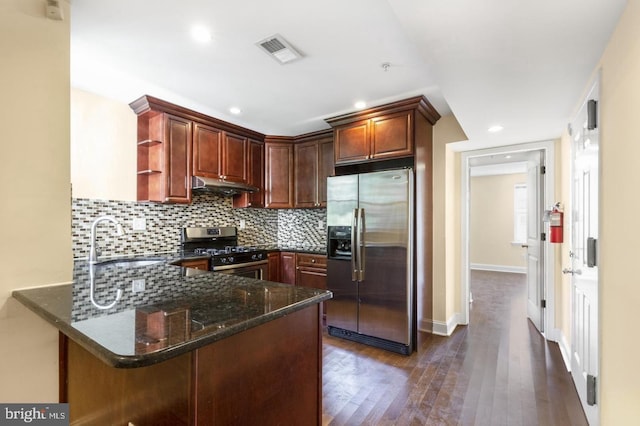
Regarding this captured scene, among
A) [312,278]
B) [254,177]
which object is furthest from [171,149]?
[312,278]

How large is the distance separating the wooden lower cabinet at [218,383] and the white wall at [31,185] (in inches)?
5.3

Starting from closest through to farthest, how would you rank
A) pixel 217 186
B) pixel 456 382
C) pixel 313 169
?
pixel 456 382 < pixel 217 186 < pixel 313 169

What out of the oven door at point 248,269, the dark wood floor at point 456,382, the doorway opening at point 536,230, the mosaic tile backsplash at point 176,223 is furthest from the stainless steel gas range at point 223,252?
the doorway opening at point 536,230

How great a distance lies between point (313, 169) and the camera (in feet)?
13.2

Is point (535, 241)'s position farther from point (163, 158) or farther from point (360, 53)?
point (163, 158)

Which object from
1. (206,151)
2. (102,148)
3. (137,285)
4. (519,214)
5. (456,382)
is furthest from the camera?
(519,214)

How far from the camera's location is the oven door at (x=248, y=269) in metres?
3.22

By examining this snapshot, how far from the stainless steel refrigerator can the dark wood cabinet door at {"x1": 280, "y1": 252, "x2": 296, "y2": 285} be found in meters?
0.66

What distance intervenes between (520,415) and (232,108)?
3527 millimetres

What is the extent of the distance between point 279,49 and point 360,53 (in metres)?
0.56

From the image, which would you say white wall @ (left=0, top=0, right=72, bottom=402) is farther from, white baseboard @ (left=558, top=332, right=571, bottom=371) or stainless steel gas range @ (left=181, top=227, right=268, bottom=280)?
white baseboard @ (left=558, top=332, right=571, bottom=371)

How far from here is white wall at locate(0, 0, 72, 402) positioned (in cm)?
134

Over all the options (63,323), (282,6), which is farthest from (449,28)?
(63,323)

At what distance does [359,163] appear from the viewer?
3375 mm
